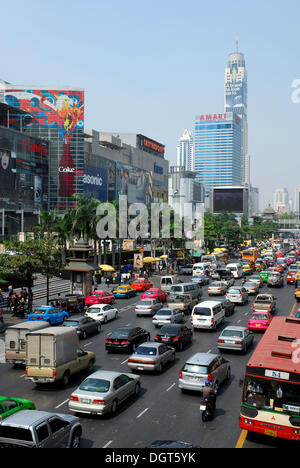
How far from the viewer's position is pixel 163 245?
265ft

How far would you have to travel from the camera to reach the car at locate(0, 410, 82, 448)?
1156cm

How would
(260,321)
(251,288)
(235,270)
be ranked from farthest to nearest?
1. (235,270)
2. (251,288)
3. (260,321)

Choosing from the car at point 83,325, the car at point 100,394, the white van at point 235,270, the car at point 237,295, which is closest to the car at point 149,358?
the car at point 100,394

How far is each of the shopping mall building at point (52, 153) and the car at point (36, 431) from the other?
2336 inches

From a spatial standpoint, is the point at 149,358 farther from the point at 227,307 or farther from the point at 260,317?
the point at 227,307

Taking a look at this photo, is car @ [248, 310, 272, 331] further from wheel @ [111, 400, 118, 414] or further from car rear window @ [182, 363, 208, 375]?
wheel @ [111, 400, 118, 414]

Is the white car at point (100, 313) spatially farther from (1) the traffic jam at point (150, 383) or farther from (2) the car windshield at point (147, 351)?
(2) the car windshield at point (147, 351)

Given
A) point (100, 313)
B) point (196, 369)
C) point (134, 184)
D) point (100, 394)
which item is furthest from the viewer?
point (134, 184)

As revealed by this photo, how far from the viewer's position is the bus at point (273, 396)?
13078 millimetres

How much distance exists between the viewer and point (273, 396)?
13453mm

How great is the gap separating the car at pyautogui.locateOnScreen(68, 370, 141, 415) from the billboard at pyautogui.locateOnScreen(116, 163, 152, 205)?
9856 cm

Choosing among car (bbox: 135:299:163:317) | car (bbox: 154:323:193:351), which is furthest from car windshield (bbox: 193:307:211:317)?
car (bbox: 135:299:163:317)

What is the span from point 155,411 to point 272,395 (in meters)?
4.93

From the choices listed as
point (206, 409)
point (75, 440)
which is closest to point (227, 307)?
point (206, 409)
